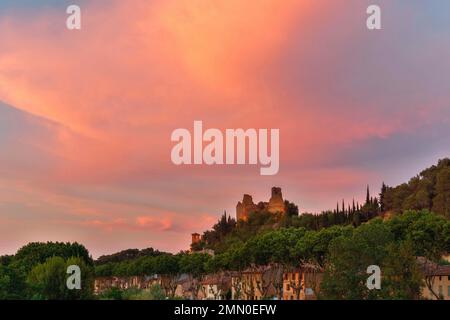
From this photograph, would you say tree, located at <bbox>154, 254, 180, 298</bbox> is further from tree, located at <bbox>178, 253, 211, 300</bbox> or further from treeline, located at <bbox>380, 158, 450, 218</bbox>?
treeline, located at <bbox>380, 158, 450, 218</bbox>

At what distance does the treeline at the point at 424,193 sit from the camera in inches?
6033

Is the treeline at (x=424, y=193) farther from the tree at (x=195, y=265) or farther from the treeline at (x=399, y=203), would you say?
the tree at (x=195, y=265)

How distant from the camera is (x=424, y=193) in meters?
160

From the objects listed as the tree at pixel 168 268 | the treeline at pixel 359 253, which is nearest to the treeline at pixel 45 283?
the treeline at pixel 359 253

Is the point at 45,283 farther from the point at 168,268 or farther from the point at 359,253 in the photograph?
the point at 168,268

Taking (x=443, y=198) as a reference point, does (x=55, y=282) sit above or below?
below

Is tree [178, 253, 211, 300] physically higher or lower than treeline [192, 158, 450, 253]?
lower

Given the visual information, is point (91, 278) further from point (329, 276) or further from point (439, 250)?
point (439, 250)

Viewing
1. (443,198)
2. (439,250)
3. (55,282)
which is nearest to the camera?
(55,282)

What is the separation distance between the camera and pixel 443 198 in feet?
503

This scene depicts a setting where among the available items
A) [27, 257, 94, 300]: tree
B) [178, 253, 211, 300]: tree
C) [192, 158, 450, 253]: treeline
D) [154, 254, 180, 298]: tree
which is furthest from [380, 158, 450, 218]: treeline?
[27, 257, 94, 300]: tree

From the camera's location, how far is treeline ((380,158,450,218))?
15325 centimetres
